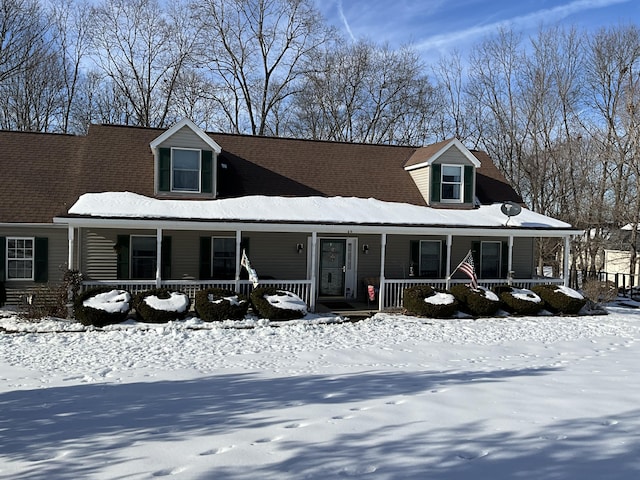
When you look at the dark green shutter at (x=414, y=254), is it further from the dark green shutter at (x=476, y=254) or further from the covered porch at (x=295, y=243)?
the dark green shutter at (x=476, y=254)

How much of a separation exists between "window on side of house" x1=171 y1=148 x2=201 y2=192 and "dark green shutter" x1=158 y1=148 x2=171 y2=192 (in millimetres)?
138

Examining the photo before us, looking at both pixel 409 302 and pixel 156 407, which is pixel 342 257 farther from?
pixel 156 407

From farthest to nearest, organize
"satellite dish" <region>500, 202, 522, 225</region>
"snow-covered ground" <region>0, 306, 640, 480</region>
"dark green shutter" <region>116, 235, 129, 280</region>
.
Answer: "satellite dish" <region>500, 202, 522, 225</region>, "dark green shutter" <region>116, 235, 129, 280</region>, "snow-covered ground" <region>0, 306, 640, 480</region>

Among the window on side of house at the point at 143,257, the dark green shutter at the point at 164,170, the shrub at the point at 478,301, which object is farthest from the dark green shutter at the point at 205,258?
the shrub at the point at 478,301

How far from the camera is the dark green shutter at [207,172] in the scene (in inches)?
619

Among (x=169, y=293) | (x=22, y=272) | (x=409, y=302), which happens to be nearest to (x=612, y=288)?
(x=409, y=302)

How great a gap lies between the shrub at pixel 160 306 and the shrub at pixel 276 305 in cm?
177

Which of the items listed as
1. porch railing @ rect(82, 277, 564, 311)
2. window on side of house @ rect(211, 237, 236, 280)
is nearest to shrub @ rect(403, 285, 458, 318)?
porch railing @ rect(82, 277, 564, 311)

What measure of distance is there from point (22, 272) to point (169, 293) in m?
4.96

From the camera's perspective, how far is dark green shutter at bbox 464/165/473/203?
58.4 feet

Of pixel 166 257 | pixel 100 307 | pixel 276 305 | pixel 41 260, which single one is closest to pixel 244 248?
pixel 166 257

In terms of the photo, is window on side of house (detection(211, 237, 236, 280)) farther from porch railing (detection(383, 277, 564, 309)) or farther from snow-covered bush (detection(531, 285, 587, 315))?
snow-covered bush (detection(531, 285, 587, 315))

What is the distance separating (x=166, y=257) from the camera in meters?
15.1

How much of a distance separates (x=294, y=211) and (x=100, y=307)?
5.85 m
